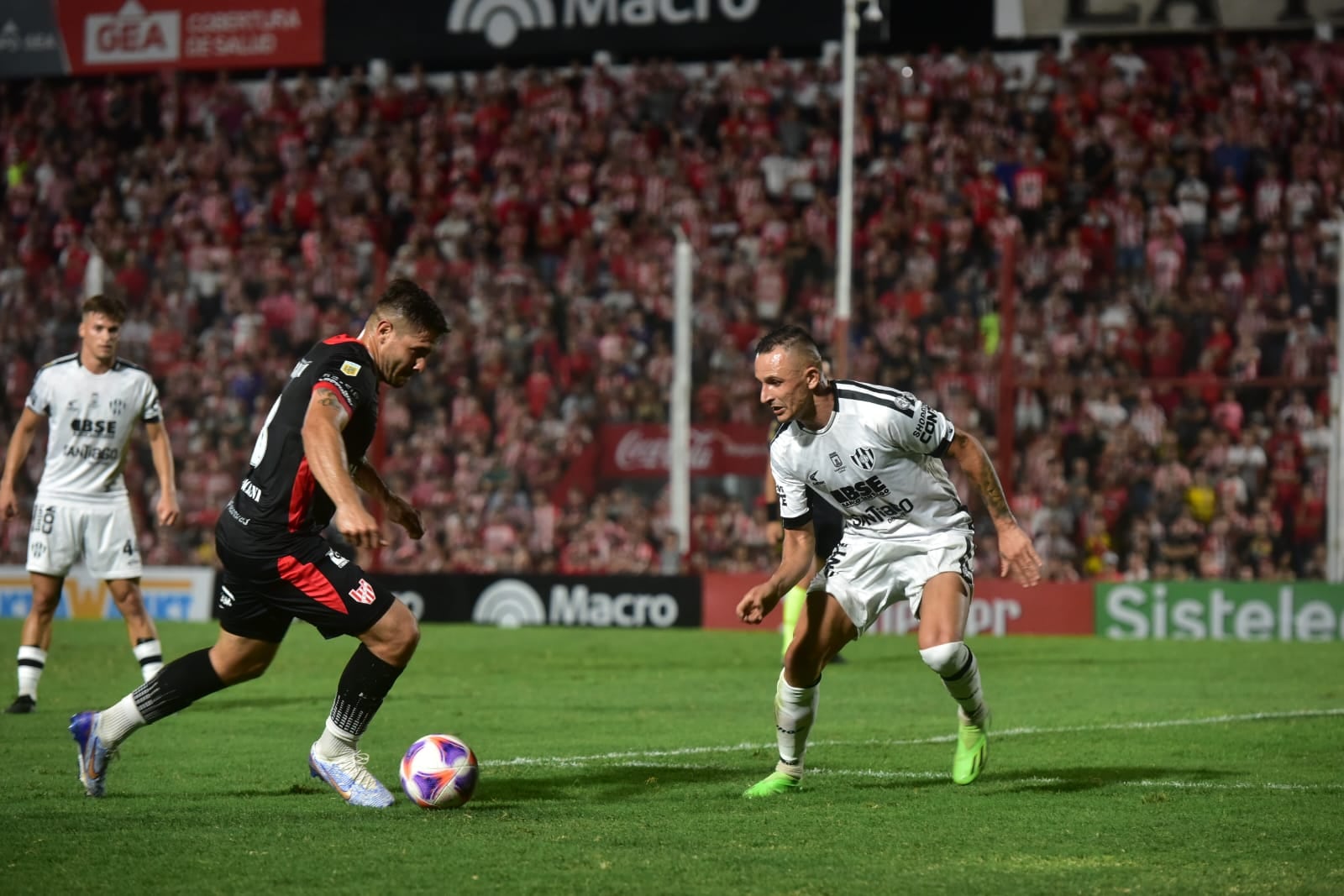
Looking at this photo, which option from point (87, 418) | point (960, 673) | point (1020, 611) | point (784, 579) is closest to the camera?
point (784, 579)

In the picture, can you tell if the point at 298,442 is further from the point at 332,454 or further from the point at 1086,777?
the point at 1086,777

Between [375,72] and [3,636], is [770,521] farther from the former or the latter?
[375,72]

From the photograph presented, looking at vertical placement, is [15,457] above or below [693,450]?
above

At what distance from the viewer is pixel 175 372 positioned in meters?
21.7

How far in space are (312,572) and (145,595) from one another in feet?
51.6

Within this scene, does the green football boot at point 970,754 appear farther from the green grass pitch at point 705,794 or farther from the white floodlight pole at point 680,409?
the white floodlight pole at point 680,409

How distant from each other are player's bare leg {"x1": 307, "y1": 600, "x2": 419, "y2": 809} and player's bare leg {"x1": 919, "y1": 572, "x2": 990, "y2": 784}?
2.23 m

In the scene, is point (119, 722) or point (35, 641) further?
point (35, 641)

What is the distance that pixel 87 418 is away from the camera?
449 inches

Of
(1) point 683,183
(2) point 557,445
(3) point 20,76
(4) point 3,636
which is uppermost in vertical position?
(3) point 20,76

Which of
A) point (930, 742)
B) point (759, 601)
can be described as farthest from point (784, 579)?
point (930, 742)

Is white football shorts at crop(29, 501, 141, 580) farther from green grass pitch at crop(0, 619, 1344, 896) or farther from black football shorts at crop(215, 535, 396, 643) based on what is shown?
black football shorts at crop(215, 535, 396, 643)

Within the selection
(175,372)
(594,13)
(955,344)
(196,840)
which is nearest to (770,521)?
(955,344)

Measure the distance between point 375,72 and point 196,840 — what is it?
25.2 metres
